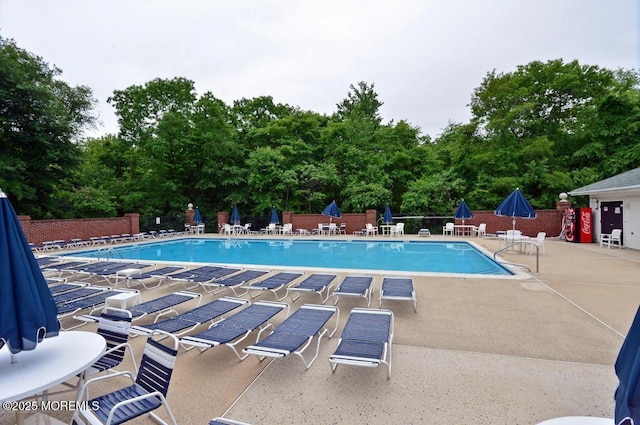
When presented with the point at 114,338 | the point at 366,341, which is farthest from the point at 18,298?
the point at 366,341

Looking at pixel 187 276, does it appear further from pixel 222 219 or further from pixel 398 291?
pixel 222 219

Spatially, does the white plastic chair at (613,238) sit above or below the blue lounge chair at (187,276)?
above

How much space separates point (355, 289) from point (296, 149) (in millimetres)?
18262

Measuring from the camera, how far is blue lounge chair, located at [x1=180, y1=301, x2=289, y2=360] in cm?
348

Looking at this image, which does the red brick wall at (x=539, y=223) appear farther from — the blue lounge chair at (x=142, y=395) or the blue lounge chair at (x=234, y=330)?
the blue lounge chair at (x=142, y=395)

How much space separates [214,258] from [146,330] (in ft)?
32.4

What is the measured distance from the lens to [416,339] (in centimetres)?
414

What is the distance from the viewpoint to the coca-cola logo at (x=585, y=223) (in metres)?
14.1

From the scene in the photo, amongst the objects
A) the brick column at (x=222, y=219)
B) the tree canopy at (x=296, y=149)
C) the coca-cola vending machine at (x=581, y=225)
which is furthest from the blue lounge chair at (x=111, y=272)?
the coca-cola vending machine at (x=581, y=225)

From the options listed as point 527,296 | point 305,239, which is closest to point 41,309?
point 527,296

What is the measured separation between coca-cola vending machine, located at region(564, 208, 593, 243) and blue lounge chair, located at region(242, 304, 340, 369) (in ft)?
50.4

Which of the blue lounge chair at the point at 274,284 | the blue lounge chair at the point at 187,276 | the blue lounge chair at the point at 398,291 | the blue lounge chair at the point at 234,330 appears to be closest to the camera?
the blue lounge chair at the point at 234,330

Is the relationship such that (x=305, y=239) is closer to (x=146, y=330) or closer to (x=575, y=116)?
(x=146, y=330)

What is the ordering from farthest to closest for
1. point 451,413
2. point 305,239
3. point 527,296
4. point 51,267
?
point 305,239 < point 51,267 < point 527,296 < point 451,413
